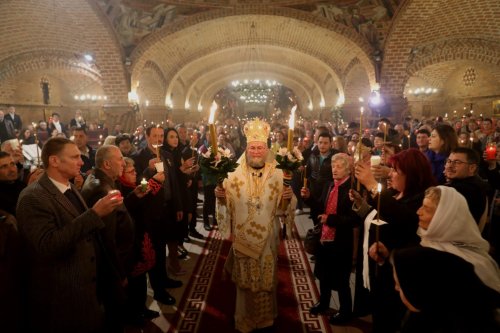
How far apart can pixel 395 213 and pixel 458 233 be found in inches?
22.7

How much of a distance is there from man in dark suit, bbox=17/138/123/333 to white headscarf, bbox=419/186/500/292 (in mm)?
1997

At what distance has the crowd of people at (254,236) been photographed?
5.26 ft

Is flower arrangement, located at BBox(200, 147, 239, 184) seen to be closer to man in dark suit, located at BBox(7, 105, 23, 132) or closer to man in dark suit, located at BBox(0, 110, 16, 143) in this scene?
man in dark suit, located at BBox(0, 110, 16, 143)

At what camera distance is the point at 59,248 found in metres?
2.11

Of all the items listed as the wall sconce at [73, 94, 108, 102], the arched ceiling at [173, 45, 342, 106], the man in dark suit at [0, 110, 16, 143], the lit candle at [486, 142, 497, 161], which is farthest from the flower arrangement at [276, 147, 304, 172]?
the wall sconce at [73, 94, 108, 102]

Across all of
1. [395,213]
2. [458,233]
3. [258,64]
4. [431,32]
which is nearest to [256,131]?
[395,213]

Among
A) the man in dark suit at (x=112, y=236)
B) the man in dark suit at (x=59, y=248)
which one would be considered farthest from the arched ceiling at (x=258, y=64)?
the man in dark suit at (x=59, y=248)

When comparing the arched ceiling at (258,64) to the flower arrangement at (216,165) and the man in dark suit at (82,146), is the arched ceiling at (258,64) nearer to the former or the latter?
the man in dark suit at (82,146)

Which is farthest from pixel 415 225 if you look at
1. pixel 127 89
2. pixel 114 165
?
pixel 127 89

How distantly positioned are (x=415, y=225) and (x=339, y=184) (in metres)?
1.28

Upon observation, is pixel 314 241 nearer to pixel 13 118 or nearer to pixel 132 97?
pixel 13 118

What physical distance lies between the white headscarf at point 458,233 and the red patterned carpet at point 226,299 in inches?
82.9

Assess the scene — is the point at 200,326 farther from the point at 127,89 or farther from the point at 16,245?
the point at 127,89

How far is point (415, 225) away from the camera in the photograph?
249 centimetres
